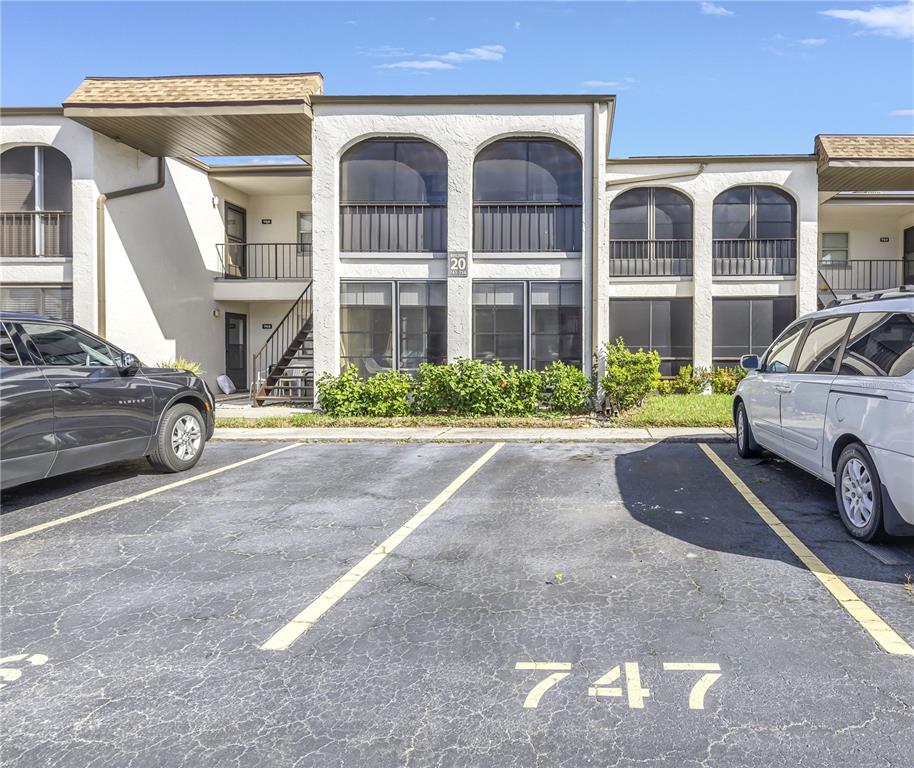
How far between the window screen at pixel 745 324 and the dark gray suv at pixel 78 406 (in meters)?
14.3

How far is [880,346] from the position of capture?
192 inches

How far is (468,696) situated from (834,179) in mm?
18633

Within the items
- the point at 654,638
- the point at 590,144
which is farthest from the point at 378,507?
the point at 590,144

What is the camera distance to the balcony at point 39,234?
544 inches

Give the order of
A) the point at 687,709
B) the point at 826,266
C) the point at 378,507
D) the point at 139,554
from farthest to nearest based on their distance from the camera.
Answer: the point at 826,266 → the point at 378,507 → the point at 139,554 → the point at 687,709

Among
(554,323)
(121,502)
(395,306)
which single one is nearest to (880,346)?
(121,502)

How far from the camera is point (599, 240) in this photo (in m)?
13.1

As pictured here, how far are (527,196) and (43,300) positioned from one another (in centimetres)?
1083

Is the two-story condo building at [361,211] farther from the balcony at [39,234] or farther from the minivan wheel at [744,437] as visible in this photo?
the minivan wheel at [744,437]

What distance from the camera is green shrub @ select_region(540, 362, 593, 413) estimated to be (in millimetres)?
12500

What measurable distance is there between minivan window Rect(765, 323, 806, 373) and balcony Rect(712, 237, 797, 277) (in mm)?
11079

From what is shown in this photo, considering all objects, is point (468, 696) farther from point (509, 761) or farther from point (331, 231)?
point (331, 231)

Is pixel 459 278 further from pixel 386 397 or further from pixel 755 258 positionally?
pixel 755 258

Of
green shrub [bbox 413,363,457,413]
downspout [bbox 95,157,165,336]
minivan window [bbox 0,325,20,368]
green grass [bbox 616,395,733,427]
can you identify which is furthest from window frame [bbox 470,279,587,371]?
minivan window [bbox 0,325,20,368]
